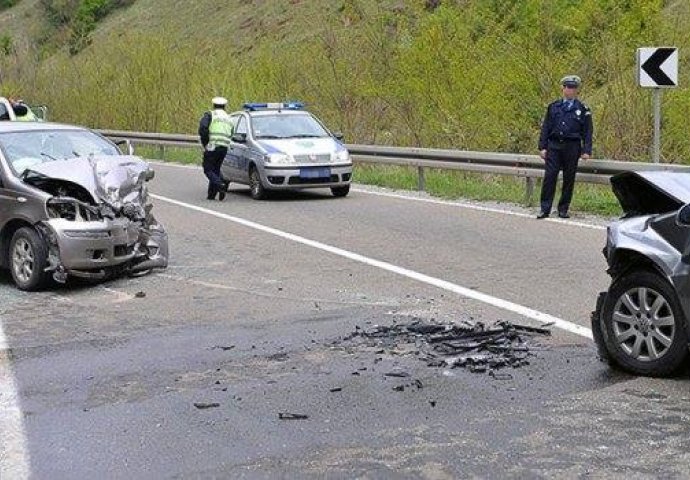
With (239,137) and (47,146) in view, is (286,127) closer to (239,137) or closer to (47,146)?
(239,137)

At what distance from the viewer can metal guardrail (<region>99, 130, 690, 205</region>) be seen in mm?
13672

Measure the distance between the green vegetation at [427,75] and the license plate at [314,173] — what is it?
7.53ft

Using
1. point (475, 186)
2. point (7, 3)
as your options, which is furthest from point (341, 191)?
point (7, 3)

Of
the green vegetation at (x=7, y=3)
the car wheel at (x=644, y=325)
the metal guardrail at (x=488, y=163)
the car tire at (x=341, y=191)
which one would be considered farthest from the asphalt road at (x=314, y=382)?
the green vegetation at (x=7, y=3)

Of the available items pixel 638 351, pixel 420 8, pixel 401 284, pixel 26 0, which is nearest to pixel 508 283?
pixel 401 284

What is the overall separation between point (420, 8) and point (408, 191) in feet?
23.6

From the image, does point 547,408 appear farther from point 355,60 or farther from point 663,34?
point 355,60

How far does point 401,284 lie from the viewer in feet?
30.0

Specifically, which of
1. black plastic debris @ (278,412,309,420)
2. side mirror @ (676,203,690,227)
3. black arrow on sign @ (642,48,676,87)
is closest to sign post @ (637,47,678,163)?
black arrow on sign @ (642,48,676,87)

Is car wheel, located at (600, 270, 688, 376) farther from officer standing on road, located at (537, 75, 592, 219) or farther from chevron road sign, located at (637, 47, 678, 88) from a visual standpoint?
chevron road sign, located at (637, 47, 678, 88)

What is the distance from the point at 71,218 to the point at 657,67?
26.9 feet

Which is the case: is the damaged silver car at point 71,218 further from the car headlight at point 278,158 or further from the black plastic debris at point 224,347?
the car headlight at point 278,158

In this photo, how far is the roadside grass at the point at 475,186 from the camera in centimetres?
1447

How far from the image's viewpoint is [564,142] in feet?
44.0
